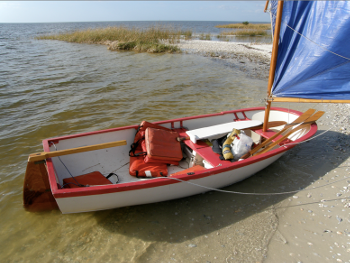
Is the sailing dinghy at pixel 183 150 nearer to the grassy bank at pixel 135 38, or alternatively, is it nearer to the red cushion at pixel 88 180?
the red cushion at pixel 88 180

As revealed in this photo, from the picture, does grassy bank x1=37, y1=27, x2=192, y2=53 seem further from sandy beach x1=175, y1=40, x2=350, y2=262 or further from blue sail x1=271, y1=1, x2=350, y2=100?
sandy beach x1=175, y1=40, x2=350, y2=262

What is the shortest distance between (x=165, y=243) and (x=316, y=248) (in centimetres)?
240

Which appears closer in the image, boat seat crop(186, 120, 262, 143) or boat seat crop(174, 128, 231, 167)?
boat seat crop(174, 128, 231, 167)

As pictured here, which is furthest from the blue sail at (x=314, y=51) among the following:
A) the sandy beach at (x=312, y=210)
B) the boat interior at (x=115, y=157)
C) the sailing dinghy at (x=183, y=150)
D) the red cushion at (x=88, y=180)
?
the red cushion at (x=88, y=180)

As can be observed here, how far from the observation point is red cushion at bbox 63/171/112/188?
4.43 meters

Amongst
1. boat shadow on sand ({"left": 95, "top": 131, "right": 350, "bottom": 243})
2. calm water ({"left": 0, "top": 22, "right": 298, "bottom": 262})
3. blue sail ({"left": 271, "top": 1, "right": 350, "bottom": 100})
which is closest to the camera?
calm water ({"left": 0, "top": 22, "right": 298, "bottom": 262})

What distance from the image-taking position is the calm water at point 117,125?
376cm

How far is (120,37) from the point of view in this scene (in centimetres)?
2525

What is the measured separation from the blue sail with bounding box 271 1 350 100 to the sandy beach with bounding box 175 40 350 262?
179 centimetres

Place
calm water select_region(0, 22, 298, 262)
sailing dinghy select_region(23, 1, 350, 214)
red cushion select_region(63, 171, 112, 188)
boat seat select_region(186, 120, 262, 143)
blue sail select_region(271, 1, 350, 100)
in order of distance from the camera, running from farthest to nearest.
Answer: boat seat select_region(186, 120, 262, 143) → red cushion select_region(63, 171, 112, 188) → blue sail select_region(271, 1, 350, 100) → sailing dinghy select_region(23, 1, 350, 214) → calm water select_region(0, 22, 298, 262)

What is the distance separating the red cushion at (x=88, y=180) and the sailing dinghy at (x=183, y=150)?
0.06 ft

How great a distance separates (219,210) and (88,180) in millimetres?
2748

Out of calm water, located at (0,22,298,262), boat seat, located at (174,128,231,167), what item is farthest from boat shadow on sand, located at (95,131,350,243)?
boat seat, located at (174,128,231,167)

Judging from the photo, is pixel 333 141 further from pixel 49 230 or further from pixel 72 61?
pixel 72 61
